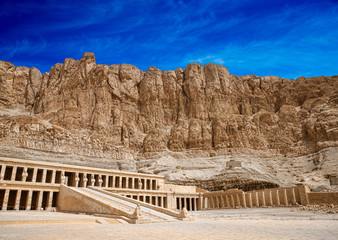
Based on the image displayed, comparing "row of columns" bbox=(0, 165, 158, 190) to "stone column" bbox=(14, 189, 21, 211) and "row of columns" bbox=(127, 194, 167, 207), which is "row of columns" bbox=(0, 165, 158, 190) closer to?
"stone column" bbox=(14, 189, 21, 211)

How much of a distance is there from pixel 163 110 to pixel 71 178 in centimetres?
5899

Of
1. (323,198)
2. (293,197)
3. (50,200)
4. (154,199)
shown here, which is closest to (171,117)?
(154,199)

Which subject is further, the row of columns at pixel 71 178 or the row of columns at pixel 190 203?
the row of columns at pixel 190 203

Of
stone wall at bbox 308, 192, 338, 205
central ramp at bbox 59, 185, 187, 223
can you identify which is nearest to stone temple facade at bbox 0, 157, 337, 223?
central ramp at bbox 59, 185, 187, 223

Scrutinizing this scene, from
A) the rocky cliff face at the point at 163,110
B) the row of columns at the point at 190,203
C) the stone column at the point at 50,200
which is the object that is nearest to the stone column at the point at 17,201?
the stone column at the point at 50,200

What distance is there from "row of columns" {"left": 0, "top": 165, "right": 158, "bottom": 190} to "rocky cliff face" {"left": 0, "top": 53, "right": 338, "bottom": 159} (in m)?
29.8

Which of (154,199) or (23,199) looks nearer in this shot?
(23,199)

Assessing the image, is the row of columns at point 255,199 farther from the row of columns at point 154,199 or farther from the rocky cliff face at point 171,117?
the rocky cliff face at point 171,117

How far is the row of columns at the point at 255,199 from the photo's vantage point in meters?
35.2

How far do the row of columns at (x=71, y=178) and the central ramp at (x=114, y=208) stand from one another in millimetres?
5470

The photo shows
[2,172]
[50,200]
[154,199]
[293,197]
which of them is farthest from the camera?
[154,199]

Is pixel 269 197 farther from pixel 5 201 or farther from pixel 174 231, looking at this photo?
pixel 5 201

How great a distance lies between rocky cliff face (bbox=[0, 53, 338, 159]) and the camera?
7544 centimetres

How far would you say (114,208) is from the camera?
68.9 ft
